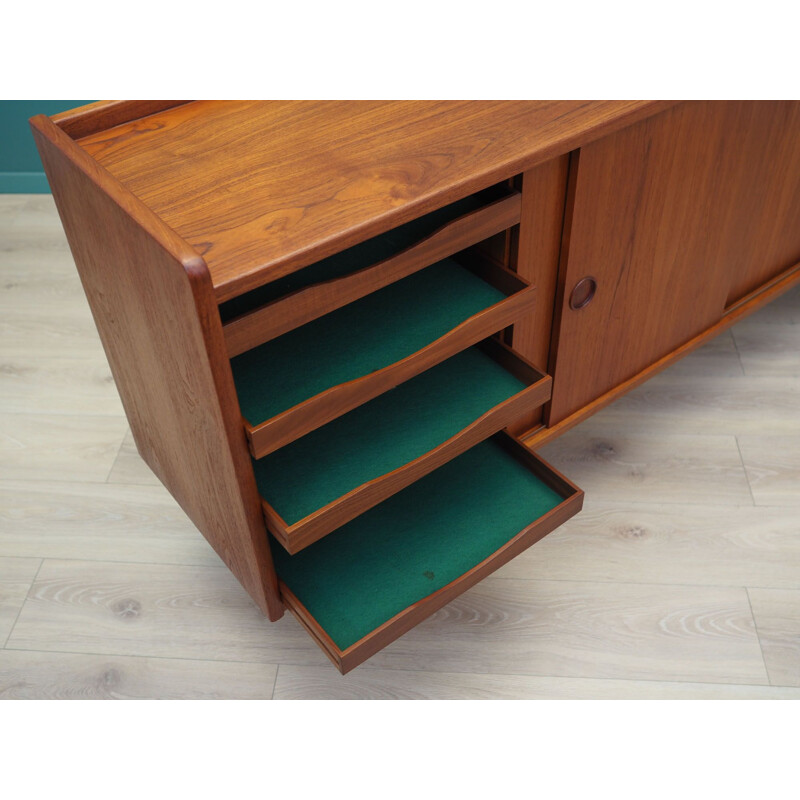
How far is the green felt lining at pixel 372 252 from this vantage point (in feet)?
3.36

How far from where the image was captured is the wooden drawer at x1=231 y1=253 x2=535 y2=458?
2.98ft

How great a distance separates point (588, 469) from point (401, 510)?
44 centimetres

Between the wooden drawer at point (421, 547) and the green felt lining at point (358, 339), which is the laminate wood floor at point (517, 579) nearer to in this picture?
the wooden drawer at point (421, 547)

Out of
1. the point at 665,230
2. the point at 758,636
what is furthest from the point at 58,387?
the point at 758,636

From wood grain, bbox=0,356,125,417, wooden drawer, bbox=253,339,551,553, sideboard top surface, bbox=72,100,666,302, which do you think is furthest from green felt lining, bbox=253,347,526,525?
wood grain, bbox=0,356,125,417

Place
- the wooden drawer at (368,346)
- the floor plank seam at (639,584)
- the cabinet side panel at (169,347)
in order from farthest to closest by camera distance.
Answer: the floor plank seam at (639,584) → the wooden drawer at (368,346) → the cabinet side panel at (169,347)

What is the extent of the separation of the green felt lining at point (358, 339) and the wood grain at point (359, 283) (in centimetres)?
9

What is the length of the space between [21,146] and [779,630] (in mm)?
1882

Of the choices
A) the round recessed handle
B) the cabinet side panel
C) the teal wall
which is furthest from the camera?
the teal wall

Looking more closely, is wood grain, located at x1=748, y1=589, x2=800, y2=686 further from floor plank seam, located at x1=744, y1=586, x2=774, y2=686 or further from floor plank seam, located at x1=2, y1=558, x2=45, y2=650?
floor plank seam, located at x1=2, y1=558, x2=45, y2=650

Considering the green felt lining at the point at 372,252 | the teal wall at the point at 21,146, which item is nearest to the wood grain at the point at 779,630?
the green felt lining at the point at 372,252

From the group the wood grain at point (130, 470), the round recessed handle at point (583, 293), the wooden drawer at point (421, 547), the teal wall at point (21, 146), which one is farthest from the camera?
the teal wall at point (21, 146)

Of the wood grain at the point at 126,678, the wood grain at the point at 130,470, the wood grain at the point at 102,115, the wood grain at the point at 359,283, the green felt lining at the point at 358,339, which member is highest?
the wood grain at the point at 102,115

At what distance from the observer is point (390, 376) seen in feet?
3.11
